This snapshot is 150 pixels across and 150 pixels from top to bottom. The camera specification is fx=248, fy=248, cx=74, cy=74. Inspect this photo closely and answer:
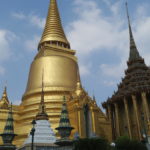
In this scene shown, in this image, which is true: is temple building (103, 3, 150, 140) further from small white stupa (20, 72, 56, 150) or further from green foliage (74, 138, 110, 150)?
green foliage (74, 138, 110, 150)

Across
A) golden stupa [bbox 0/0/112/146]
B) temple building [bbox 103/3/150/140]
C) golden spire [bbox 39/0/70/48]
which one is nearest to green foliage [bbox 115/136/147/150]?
golden stupa [bbox 0/0/112/146]

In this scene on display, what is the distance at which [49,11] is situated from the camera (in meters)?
34.9

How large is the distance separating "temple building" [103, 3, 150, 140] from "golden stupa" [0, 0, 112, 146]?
4458 mm

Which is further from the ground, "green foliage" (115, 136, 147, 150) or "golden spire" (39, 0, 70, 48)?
"golden spire" (39, 0, 70, 48)

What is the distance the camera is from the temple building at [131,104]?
28.0 m

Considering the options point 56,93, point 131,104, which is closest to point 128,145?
point 56,93

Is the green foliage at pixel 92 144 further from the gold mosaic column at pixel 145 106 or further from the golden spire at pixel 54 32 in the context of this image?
the golden spire at pixel 54 32

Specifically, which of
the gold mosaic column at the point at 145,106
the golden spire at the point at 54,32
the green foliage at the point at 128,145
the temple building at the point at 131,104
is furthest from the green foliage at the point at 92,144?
the golden spire at the point at 54,32

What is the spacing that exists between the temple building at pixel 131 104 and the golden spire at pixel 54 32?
9.26 metres

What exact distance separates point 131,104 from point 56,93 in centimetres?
1069

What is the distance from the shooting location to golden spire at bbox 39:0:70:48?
3106 cm

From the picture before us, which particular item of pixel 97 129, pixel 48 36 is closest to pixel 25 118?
pixel 97 129

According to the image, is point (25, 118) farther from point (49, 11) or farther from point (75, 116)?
point (49, 11)

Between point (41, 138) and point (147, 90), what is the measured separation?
16490mm
